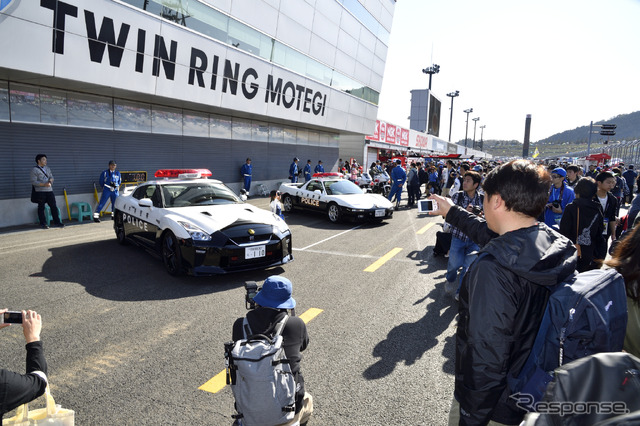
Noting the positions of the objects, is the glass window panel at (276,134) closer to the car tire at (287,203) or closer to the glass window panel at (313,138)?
the glass window panel at (313,138)

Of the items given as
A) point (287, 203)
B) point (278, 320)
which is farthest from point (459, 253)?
point (287, 203)

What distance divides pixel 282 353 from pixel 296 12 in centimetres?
2109

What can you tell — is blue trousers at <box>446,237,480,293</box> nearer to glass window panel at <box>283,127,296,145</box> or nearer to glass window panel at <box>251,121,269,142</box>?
glass window panel at <box>251,121,269,142</box>

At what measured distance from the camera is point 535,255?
5.30ft

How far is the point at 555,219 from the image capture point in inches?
263

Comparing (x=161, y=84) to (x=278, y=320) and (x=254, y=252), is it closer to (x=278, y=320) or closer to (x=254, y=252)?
(x=254, y=252)

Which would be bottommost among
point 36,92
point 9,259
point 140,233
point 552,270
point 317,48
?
point 9,259

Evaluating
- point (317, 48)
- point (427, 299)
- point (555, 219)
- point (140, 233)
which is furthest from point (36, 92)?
point (317, 48)

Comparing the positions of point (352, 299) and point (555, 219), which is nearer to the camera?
point (352, 299)

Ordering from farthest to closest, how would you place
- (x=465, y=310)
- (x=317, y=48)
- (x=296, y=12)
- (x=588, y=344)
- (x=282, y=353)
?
1. (x=317, y=48)
2. (x=296, y=12)
3. (x=282, y=353)
4. (x=465, y=310)
5. (x=588, y=344)

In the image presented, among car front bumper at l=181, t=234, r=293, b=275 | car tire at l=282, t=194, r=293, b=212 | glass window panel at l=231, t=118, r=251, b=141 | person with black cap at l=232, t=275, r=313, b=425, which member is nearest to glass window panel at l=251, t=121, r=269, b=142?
glass window panel at l=231, t=118, r=251, b=141

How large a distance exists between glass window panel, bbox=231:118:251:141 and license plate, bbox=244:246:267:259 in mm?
14683

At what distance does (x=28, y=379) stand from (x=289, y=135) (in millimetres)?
23557

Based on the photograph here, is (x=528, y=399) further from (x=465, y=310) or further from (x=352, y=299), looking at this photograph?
(x=352, y=299)
